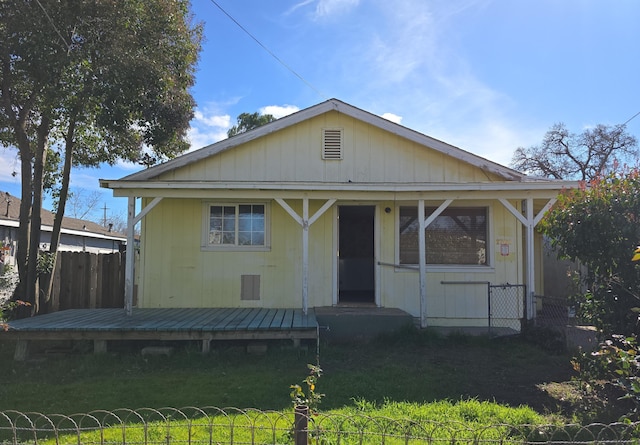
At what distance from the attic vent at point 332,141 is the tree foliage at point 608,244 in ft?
16.5

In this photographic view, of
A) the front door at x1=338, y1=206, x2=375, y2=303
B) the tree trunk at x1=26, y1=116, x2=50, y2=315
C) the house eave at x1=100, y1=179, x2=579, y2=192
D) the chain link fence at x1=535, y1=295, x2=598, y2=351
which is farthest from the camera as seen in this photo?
the front door at x1=338, y1=206, x2=375, y2=303

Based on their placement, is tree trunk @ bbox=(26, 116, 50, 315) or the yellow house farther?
the yellow house

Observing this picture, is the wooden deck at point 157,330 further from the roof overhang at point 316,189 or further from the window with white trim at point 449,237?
the window with white trim at point 449,237

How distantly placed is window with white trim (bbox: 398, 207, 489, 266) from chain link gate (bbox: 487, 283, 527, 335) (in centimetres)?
70

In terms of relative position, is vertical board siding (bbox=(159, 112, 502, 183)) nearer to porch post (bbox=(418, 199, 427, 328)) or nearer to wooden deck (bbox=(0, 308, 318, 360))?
porch post (bbox=(418, 199, 427, 328))

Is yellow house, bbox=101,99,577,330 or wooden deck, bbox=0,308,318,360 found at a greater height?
yellow house, bbox=101,99,577,330

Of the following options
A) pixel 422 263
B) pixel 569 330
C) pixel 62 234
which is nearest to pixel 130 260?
pixel 422 263

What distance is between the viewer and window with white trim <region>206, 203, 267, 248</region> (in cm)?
930

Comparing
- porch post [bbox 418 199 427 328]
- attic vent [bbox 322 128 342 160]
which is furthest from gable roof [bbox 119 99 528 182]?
porch post [bbox 418 199 427 328]

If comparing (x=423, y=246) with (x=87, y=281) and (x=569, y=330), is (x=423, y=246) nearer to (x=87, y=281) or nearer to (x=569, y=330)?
(x=569, y=330)

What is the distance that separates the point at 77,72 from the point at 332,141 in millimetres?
5396

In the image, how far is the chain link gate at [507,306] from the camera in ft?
29.3

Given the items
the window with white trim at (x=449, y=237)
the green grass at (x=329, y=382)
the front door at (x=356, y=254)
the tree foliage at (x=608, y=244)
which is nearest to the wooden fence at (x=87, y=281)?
the green grass at (x=329, y=382)

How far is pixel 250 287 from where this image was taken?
9.20 m
